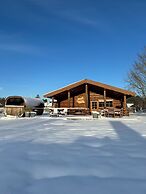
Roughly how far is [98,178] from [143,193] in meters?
0.67

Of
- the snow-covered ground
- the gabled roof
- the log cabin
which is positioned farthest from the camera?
the log cabin

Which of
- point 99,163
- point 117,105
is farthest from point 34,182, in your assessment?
point 117,105

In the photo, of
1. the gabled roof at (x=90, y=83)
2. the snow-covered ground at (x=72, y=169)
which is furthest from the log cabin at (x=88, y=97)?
the snow-covered ground at (x=72, y=169)

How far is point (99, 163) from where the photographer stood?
3.93 metres

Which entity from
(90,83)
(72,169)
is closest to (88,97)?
(90,83)

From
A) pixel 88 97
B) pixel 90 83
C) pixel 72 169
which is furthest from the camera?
pixel 88 97

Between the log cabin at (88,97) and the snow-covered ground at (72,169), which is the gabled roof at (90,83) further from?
the snow-covered ground at (72,169)

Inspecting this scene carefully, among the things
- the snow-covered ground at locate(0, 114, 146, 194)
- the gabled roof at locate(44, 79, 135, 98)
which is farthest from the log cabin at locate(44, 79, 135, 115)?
the snow-covered ground at locate(0, 114, 146, 194)

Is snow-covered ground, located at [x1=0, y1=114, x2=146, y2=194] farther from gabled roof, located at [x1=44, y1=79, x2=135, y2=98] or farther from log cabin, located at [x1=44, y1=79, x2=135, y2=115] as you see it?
log cabin, located at [x1=44, y1=79, x2=135, y2=115]

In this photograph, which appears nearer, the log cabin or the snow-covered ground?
the snow-covered ground

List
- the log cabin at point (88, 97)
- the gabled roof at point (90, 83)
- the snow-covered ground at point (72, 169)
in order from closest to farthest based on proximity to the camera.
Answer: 1. the snow-covered ground at point (72, 169)
2. the gabled roof at point (90, 83)
3. the log cabin at point (88, 97)

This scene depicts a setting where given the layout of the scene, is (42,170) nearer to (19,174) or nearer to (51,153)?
(19,174)

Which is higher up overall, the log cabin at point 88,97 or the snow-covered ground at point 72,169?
the log cabin at point 88,97

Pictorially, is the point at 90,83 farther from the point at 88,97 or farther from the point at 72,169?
the point at 72,169
